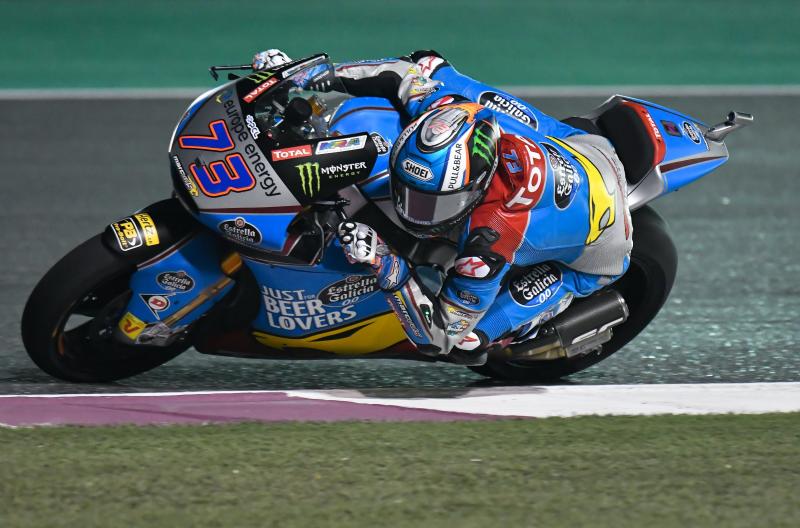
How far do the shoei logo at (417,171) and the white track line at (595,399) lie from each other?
936 millimetres

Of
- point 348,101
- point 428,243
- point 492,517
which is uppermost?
point 348,101

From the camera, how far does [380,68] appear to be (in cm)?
493

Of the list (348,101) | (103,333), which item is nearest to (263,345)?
(103,333)

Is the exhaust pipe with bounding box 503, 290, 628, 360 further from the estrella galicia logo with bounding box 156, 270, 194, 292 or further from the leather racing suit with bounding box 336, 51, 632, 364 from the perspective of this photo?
the estrella galicia logo with bounding box 156, 270, 194, 292

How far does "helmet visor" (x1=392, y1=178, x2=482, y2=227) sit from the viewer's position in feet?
14.0

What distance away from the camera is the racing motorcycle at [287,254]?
4.41 meters

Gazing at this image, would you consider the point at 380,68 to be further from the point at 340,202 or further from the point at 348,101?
the point at 340,202

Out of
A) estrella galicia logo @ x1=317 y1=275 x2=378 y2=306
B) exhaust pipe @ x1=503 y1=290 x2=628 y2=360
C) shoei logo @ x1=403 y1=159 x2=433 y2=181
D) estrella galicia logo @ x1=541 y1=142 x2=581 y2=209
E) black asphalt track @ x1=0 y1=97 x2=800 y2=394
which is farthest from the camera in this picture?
black asphalt track @ x1=0 y1=97 x2=800 y2=394

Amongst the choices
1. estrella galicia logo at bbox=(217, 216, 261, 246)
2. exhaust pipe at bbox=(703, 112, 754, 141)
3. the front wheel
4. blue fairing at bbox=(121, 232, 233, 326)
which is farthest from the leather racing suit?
the front wheel

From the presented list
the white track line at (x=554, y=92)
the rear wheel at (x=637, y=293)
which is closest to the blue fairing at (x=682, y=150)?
the rear wheel at (x=637, y=293)

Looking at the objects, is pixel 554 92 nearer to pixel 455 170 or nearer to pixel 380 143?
pixel 380 143

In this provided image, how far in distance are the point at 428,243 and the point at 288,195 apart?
59 cm

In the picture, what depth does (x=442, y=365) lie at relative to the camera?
18.0 feet

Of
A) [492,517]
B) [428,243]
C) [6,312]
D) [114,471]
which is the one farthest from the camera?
[6,312]
